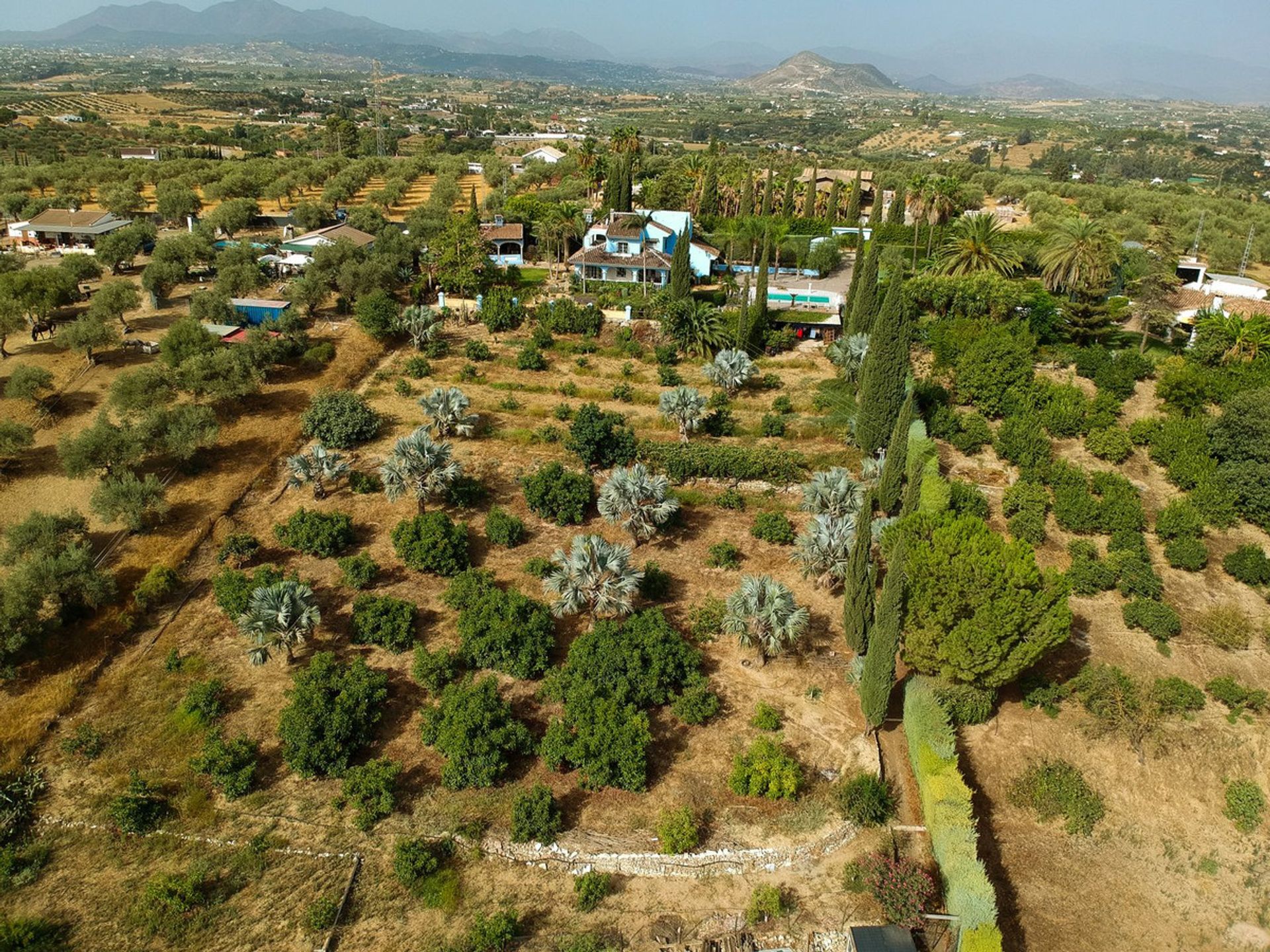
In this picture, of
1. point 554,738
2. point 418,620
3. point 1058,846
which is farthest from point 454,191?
point 1058,846

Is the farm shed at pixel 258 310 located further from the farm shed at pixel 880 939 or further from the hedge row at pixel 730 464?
the farm shed at pixel 880 939

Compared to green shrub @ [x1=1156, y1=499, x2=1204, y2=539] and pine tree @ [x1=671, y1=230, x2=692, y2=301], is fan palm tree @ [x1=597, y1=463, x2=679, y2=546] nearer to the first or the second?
green shrub @ [x1=1156, y1=499, x2=1204, y2=539]

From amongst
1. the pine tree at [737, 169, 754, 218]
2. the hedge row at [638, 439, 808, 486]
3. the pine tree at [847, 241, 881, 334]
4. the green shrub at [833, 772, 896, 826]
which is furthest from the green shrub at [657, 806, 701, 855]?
the pine tree at [737, 169, 754, 218]

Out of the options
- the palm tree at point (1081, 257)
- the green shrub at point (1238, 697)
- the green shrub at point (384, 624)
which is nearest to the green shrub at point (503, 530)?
the green shrub at point (384, 624)

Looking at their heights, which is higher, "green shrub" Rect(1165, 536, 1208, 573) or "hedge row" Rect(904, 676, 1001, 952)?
"green shrub" Rect(1165, 536, 1208, 573)

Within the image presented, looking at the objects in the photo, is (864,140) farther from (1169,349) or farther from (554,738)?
(554,738)

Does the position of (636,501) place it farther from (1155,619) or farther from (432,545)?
(1155,619)
